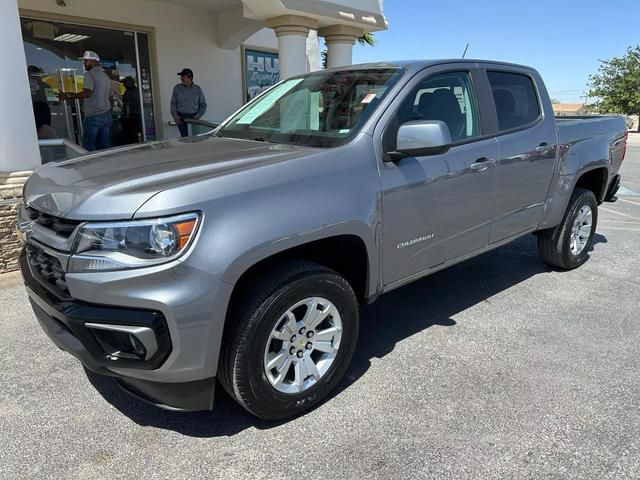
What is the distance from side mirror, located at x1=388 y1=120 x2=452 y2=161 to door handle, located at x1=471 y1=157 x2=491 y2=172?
638 mm

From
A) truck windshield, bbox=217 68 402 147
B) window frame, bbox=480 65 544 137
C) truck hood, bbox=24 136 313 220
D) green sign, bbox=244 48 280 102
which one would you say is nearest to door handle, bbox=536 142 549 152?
window frame, bbox=480 65 544 137

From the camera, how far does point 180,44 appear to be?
976 centimetres

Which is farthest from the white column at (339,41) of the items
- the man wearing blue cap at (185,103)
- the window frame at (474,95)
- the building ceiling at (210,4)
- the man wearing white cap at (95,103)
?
the window frame at (474,95)

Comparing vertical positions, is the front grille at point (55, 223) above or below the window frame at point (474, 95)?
below

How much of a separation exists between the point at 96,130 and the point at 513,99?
21.2 ft

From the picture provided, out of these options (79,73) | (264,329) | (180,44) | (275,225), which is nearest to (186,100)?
(180,44)

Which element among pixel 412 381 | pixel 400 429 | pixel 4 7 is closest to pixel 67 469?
pixel 400 429

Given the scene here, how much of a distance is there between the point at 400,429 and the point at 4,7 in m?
5.04

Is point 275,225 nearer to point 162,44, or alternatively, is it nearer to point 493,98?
point 493,98

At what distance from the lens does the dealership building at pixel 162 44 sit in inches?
324

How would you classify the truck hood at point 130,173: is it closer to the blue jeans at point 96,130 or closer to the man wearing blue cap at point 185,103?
the blue jeans at point 96,130

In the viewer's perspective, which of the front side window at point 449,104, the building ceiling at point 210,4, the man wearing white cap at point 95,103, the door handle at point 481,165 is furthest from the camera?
the building ceiling at point 210,4

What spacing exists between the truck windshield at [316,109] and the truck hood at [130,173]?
0.68 ft

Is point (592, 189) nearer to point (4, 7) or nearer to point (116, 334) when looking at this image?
point (116, 334)
